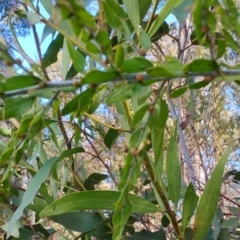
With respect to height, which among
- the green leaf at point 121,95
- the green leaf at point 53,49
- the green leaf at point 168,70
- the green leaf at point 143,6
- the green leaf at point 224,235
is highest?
the green leaf at point 143,6

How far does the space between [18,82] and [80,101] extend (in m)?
0.05

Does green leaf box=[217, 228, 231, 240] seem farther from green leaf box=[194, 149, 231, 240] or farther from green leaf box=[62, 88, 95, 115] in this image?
green leaf box=[62, 88, 95, 115]

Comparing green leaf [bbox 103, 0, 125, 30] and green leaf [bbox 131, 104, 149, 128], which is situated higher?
green leaf [bbox 103, 0, 125, 30]

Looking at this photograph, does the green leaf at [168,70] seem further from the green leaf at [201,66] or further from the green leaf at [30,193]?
the green leaf at [30,193]

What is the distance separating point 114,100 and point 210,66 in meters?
0.07

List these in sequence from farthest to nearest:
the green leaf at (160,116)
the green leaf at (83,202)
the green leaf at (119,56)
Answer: the green leaf at (83,202) → the green leaf at (160,116) → the green leaf at (119,56)

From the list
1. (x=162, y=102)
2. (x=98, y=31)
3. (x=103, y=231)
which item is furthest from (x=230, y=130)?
(x=98, y=31)

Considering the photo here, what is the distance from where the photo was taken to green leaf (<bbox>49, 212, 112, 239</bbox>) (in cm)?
55

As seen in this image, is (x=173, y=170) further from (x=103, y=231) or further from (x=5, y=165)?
(x=5, y=165)

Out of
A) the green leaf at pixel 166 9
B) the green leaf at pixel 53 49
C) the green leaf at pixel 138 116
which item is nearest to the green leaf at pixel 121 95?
the green leaf at pixel 138 116

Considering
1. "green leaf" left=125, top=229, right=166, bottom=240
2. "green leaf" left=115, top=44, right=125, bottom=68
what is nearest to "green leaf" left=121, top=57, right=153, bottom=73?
"green leaf" left=115, top=44, right=125, bottom=68

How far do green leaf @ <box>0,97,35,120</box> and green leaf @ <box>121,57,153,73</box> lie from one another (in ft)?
0.23

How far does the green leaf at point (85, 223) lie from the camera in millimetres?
549

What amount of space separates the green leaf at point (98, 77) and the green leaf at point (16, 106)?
53mm
